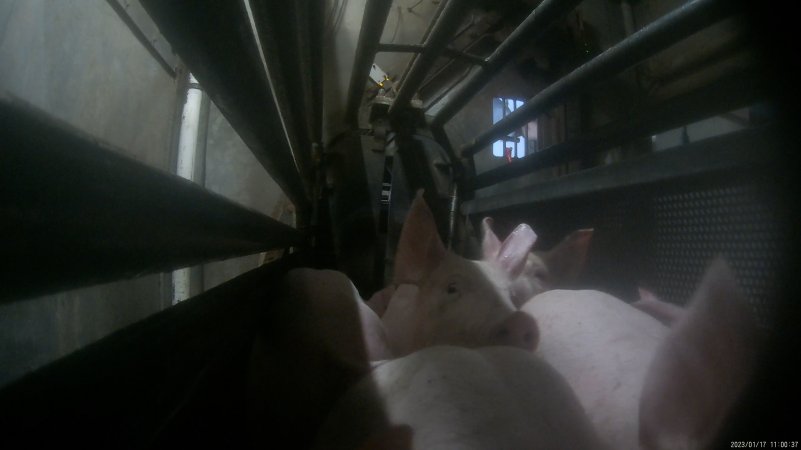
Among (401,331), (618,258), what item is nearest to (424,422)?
(401,331)

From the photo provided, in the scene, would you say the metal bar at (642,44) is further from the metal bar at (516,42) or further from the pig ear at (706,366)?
the pig ear at (706,366)

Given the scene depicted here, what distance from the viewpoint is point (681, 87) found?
2688 mm

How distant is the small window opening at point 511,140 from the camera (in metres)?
2.43

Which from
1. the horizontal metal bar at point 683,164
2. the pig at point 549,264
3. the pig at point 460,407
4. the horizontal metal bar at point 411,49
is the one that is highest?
the horizontal metal bar at point 411,49

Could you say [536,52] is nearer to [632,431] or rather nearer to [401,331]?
[401,331]

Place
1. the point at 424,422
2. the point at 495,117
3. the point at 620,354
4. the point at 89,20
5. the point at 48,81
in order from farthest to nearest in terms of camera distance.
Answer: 1. the point at 495,117
2. the point at 89,20
3. the point at 48,81
4. the point at 620,354
5. the point at 424,422

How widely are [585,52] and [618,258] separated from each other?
200 centimetres

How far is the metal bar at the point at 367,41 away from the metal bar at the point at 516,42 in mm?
342

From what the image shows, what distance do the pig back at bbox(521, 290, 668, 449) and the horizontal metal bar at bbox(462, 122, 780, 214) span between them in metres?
0.28

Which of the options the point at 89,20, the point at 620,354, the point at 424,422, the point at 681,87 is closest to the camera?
the point at 424,422

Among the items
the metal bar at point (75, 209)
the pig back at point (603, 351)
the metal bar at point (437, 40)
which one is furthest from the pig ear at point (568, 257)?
the metal bar at point (75, 209)

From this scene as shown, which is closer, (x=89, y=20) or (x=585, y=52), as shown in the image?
(x=89, y=20)

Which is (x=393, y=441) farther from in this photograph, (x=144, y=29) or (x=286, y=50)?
(x=144, y=29)

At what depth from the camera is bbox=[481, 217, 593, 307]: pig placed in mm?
1117
